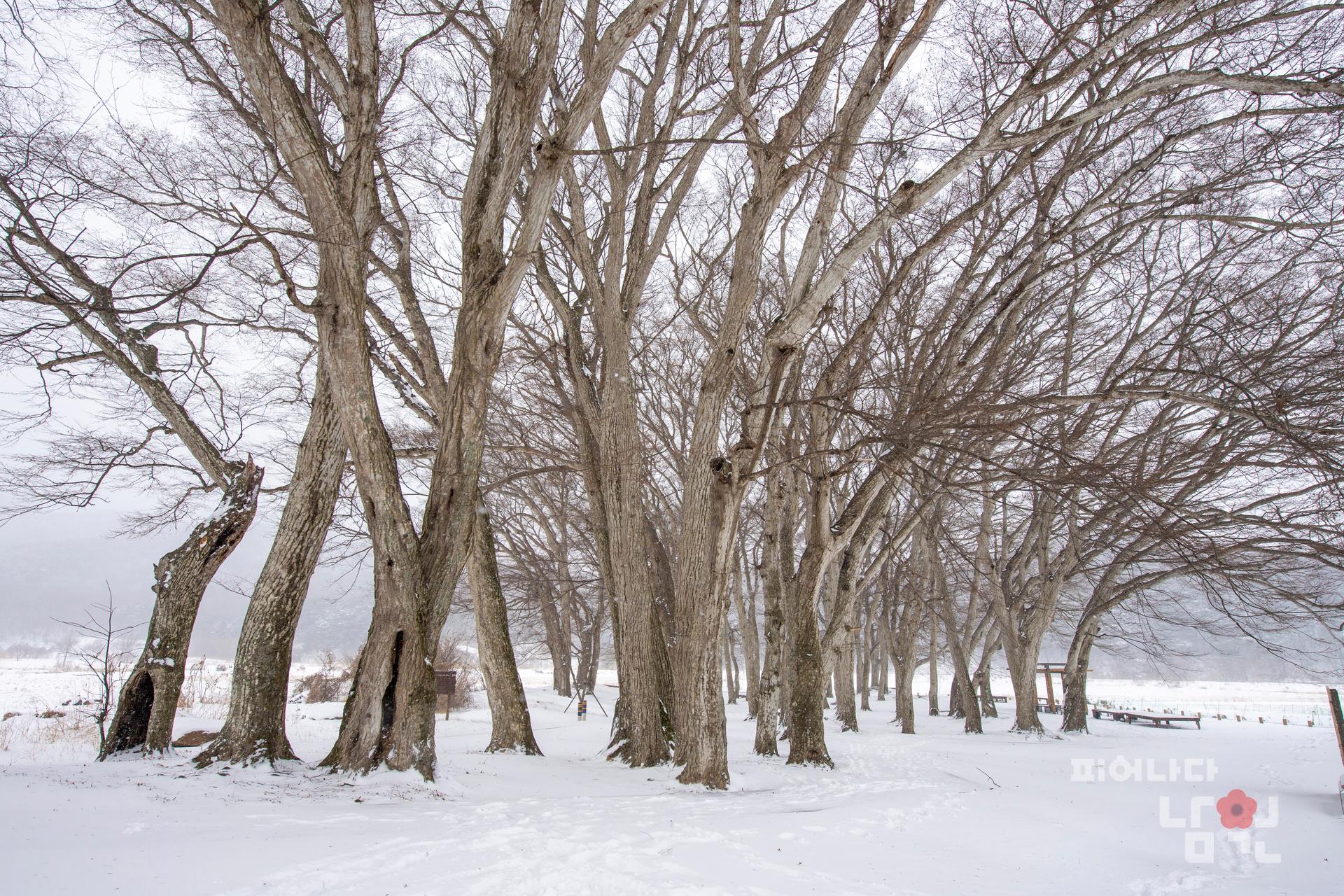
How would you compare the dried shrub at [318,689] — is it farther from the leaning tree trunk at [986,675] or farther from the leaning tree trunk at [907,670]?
the leaning tree trunk at [986,675]

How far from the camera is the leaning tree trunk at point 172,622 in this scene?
5.59 m

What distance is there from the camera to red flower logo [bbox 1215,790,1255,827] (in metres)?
5.79

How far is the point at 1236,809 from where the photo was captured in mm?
6262

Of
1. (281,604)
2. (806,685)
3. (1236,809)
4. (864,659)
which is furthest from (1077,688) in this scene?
(281,604)

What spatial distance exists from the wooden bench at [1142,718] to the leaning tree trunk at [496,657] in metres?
16.6

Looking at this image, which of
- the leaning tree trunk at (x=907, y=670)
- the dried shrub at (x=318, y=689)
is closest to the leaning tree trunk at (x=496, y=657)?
the leaning tree trunk at (x=907, y=670)

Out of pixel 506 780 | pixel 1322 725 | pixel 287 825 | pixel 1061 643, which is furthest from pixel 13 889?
pixel 1061 643

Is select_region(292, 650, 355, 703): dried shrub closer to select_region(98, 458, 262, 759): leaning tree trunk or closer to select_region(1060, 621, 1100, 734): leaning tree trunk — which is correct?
select_region(98, 458, 262, 759): leaning tree trunk

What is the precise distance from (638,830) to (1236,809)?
5941 millimetres

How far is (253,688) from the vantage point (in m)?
5.50

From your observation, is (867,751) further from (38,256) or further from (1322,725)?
(1322,725)

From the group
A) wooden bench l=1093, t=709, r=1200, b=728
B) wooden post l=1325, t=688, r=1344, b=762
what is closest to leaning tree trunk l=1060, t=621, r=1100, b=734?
wooden bench l=1093, t=709, r=1200, b=728

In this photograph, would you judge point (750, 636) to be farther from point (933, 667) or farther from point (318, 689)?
point (318, 689)

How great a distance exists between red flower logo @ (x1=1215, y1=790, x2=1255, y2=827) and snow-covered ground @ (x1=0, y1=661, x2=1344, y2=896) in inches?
4.0
